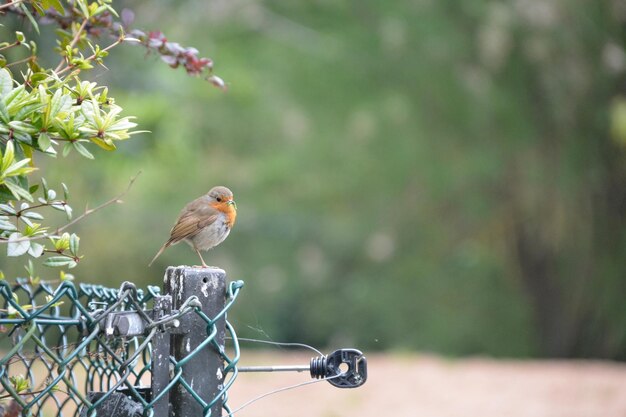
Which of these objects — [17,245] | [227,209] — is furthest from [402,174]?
[17,245]

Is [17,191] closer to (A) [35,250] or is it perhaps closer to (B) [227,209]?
(A) [35,250]

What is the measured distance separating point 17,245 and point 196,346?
37 cm

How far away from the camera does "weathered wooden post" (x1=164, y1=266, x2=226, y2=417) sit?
1.53m

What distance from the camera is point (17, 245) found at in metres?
1.56

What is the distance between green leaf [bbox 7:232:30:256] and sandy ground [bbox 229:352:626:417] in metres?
5.26

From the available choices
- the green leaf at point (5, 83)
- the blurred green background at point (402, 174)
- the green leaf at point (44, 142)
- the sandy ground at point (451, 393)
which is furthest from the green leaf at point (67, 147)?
the blurred green background at point (402, 174)

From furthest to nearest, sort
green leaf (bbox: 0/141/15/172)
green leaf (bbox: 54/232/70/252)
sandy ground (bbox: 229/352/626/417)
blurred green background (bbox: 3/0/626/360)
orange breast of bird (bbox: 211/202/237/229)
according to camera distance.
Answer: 1. blurred green background (bbox: 3/0/626/360)
2. sandy ground (bbox: 229/352/626/417)
3. orange breast of bird (bbox: 211/202/237/229)
4. green leaf (bbox: 54/232/70/252)
5. green leaf (bbox: 0/141/15/172)

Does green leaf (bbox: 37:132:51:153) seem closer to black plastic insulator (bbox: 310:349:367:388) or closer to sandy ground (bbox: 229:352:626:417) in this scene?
black plastic insulator (bbox: 310:349:367:388)

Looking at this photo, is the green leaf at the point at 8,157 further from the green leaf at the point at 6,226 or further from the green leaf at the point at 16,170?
the green leaf at the point at 6,226

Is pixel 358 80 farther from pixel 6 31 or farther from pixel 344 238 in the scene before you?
pixel 6 31

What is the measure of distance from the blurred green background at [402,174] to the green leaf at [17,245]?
854cm

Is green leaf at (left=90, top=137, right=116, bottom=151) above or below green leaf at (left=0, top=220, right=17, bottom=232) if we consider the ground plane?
above

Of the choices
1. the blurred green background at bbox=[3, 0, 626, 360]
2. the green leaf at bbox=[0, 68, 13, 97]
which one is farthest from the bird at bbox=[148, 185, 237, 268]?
the blurred green background at bbox=[3, 0, 626, 360]

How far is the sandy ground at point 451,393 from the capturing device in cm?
682
